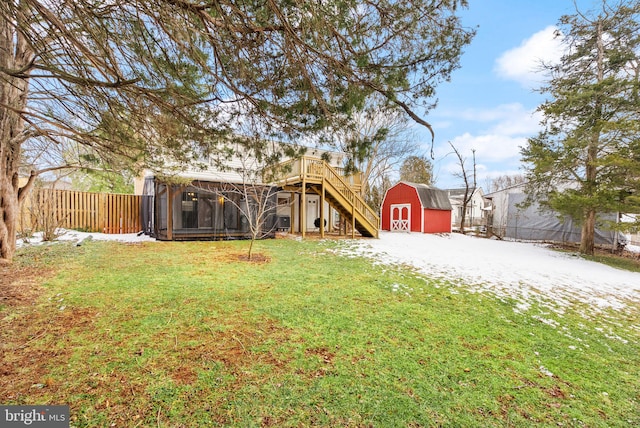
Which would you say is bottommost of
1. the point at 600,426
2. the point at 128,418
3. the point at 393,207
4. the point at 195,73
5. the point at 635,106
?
the point at 600,426

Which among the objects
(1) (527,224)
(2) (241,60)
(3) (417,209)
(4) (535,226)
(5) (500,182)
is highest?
(5) (500,182)

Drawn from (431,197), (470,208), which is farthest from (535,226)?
(470,208)

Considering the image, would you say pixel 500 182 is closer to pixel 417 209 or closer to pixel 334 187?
pixel 417 209

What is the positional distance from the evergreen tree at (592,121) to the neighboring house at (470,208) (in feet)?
54.4

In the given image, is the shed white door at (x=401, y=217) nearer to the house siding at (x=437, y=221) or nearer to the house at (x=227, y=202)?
the house siding at (x=437, y=221)

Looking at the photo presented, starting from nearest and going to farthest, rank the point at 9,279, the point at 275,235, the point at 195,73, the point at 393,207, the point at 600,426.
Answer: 1. the point at 600,426
2. the point at 195,73
3. the point at 9,279
4. the point at 275,235
5. the point at 393,207

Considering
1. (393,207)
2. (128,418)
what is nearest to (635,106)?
(393,207)

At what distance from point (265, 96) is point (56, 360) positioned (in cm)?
350

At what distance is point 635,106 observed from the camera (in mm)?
8898

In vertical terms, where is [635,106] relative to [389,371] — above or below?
above

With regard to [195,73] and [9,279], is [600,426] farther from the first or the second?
[9,279]

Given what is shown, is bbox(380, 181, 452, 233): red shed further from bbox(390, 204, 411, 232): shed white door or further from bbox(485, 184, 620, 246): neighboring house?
bbox(485, 184, 620, 246): neighboring house

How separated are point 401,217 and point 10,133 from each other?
17.6 metres

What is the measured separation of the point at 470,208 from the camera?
32.1 meters
